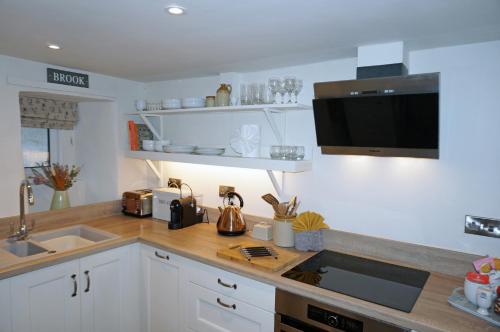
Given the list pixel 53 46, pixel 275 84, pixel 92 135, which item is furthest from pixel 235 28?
pixel 92 135

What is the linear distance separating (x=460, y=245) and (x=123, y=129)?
8.75ft

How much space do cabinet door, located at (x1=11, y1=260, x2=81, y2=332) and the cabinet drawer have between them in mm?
712

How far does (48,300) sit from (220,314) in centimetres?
99

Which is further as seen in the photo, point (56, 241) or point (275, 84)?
point (56, 241)

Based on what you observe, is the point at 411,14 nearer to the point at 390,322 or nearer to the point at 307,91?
the point at 307,91

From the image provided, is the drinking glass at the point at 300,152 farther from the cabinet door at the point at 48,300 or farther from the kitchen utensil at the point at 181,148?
the cabinet door at the point at 48,300

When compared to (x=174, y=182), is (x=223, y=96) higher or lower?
higher

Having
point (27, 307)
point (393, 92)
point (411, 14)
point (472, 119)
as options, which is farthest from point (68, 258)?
point (472, 119)

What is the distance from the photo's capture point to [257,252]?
76.4 inches

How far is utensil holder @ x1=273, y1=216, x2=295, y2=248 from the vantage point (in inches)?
83.4

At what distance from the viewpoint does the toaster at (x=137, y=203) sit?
283 cm

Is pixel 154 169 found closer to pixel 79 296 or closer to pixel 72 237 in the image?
pixel 72 237

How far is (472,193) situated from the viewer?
67.6 inches

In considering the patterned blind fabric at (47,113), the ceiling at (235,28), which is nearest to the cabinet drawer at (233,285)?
the ceiling at (235,28)
